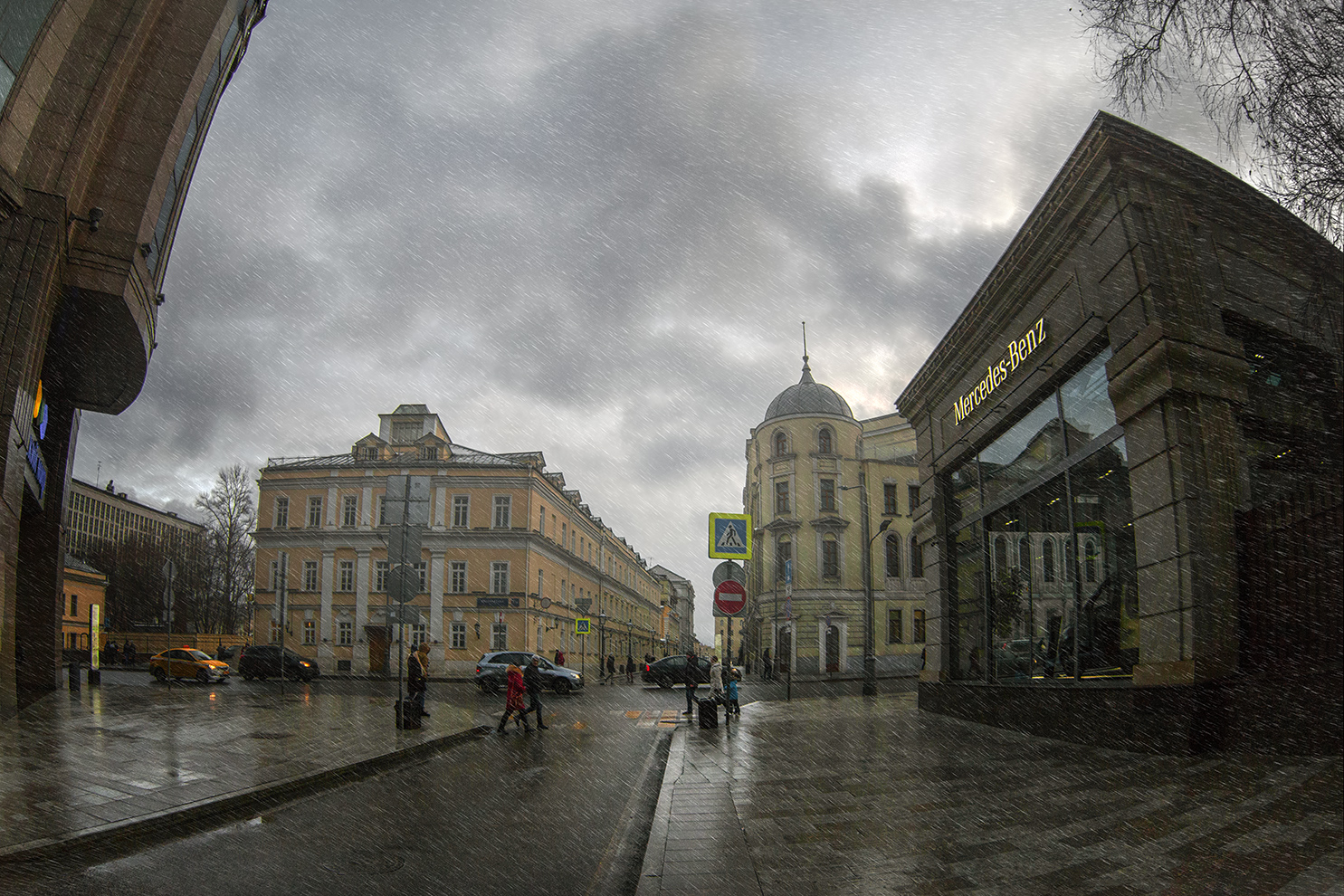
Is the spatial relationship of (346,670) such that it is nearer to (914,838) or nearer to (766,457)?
(766,457)

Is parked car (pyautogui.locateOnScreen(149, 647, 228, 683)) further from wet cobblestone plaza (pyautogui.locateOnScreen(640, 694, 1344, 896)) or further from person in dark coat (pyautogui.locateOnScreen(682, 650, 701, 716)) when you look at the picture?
wet cobblestone plaza (pyautogui.locateOnScreen(640, 694, 1344, 896))

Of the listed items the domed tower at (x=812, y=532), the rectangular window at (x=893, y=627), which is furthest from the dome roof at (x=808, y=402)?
the rectangular window at (x=893, y=627)

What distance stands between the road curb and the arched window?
42464 mm

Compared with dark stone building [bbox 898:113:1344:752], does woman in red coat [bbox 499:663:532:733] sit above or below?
below

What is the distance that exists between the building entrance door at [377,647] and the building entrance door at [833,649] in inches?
998

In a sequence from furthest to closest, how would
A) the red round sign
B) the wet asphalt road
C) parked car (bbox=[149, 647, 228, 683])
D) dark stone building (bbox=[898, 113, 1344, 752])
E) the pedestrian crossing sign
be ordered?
parked car (bbox=[149, 647, 228, 683])
the pedestrian crossing sign
the red round sign
dark stone building (bbox=[898, 113, 1344, 752])
the wet asphalt road

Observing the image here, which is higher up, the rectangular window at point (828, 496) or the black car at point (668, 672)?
the rectangular window at point (828, 496)

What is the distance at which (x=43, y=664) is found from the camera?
18688 mm

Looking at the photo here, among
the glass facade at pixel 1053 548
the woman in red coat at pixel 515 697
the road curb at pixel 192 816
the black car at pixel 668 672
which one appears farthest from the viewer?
the black car at pixel 668 672

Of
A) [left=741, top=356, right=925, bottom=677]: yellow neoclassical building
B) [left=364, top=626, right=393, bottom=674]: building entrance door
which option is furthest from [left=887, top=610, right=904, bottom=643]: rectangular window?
[left=364, top=626, right=393, bottom=674]: building entrance door

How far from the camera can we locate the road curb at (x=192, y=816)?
5730 mm

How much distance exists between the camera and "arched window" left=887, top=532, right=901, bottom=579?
50.0 m

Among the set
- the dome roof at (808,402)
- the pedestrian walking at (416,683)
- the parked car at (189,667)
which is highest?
the dome roof at (808,402)

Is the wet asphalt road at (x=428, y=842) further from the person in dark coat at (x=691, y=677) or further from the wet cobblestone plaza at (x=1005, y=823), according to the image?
the person in dark coat at (x=691, y=677)
